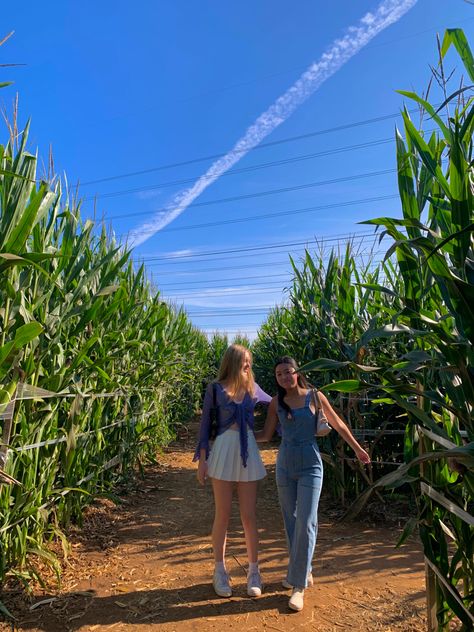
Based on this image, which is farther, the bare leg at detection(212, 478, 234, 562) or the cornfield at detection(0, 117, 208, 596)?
the bare leg at detection(212, 478, 234, 562)

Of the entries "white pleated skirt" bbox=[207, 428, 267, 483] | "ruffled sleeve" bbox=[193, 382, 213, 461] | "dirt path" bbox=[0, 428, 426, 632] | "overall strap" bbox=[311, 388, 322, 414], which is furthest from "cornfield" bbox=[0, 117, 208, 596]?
"overall strap" bbox=[311, 388, 322, 414]

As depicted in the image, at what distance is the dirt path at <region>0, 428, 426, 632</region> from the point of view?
8.48 ft

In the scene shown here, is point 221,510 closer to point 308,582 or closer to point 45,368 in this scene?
point 308,582

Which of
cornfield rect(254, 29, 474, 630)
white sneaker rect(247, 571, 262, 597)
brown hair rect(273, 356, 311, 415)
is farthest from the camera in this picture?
brown hair rect(273, 356, 311, 415)

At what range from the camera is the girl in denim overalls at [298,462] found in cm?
273

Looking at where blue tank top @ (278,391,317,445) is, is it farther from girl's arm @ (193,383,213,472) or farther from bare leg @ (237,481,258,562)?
girl's arm @ (193,383,213,472)

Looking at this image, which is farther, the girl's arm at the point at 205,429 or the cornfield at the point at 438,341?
the girl's arm at the point at 205,429

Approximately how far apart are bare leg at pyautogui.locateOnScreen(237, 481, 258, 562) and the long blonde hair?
0.61 m

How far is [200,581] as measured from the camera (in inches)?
123

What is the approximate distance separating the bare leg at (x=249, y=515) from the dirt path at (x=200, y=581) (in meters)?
0.29

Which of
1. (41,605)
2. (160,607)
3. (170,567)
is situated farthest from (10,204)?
(170,567)

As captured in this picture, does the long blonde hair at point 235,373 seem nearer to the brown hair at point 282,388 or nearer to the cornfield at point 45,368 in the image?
the brown hair at point 282,388

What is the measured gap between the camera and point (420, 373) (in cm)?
208

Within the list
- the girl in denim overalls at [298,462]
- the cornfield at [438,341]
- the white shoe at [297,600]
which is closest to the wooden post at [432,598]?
the cornfield at [438,341]
